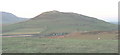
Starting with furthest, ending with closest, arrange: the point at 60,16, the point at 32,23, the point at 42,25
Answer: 1. the point at 60,16
2. the point at 32,23
3. the point at 42,25

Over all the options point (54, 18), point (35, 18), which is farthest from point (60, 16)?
point (35, 18)

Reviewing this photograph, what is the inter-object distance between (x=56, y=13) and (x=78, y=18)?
27.2ft

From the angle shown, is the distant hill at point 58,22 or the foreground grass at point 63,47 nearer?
the foreground grass at point 63,47

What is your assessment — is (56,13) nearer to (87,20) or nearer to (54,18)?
(54,18)

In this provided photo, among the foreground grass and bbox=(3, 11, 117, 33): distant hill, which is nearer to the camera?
the foreground grass

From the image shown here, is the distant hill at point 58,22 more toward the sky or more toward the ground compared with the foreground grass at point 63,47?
more toward the ground

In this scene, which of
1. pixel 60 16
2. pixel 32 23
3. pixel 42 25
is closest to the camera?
pixel 42 25

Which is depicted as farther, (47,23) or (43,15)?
(43,15)

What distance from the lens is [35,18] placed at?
220ft

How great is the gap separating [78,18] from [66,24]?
6436 millimetres

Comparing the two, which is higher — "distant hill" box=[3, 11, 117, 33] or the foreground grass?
the foreground grass

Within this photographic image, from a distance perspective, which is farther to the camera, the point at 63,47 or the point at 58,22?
the point at 58,22

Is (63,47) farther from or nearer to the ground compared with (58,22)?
farther from the ground

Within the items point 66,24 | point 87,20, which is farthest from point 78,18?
point 66,24
